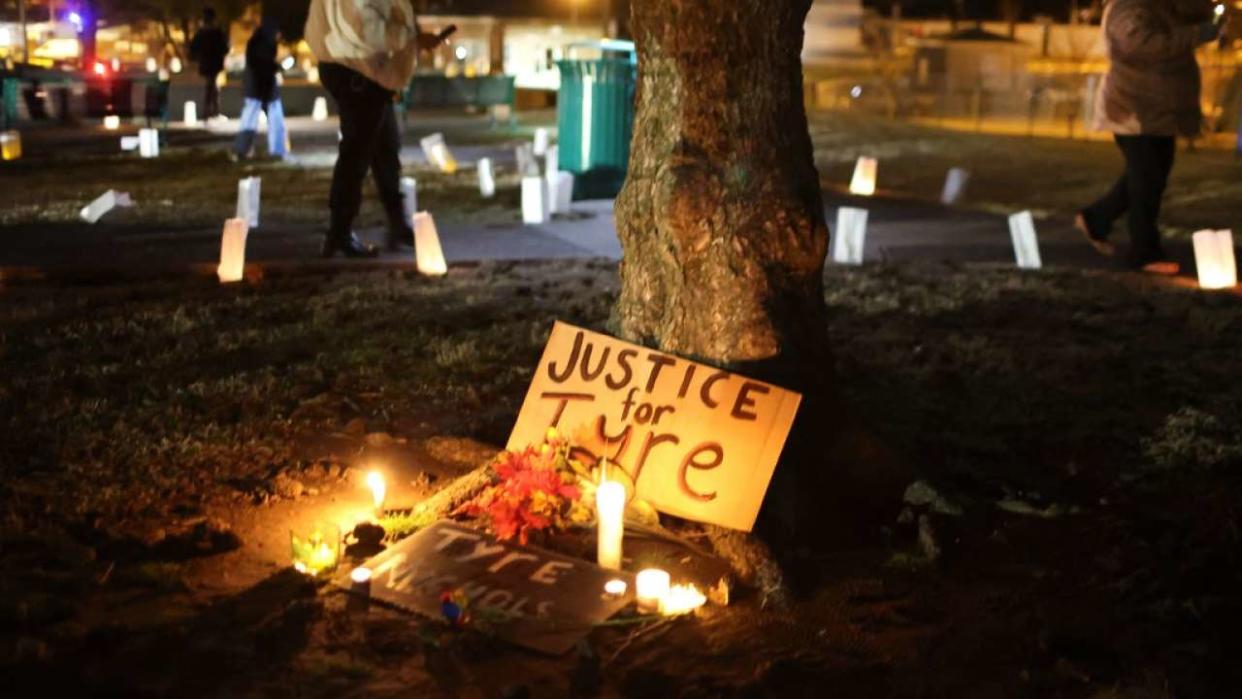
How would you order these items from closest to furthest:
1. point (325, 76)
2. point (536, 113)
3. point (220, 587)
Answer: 1. point (220, 587)
2. point (325, 76)
3. point (536, 113)

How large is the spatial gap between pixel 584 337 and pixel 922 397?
1.99m

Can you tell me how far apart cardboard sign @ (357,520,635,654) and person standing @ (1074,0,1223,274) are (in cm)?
626

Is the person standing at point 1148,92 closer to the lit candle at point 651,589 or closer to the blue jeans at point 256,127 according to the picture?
the lit candle at point 651,589

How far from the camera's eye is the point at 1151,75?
30.2 ft

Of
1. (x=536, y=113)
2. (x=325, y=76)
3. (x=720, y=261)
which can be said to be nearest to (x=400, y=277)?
(x=325, y=76)

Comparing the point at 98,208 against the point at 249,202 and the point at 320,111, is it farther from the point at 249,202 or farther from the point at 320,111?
the point at 320,111

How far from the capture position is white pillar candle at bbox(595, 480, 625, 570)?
435 cm

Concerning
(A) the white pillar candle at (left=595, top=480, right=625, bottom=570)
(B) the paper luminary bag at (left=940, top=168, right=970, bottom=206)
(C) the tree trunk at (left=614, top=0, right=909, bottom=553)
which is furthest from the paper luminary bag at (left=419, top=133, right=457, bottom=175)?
(A) the white pillar candle at (left=595, top=480, right=625, bottom=570)

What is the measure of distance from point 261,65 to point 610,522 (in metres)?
14.7

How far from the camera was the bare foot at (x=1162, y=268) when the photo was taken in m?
9.54

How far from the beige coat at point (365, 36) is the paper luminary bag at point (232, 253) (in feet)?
4.07

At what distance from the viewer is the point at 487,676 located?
12.4 feet

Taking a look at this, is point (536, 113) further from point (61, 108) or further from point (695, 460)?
point (695, 460)

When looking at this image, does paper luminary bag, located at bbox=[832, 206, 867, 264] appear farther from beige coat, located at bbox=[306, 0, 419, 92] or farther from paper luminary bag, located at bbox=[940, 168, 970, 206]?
paper luminary bag, located at bbox=[940, 168, 970, 206]
